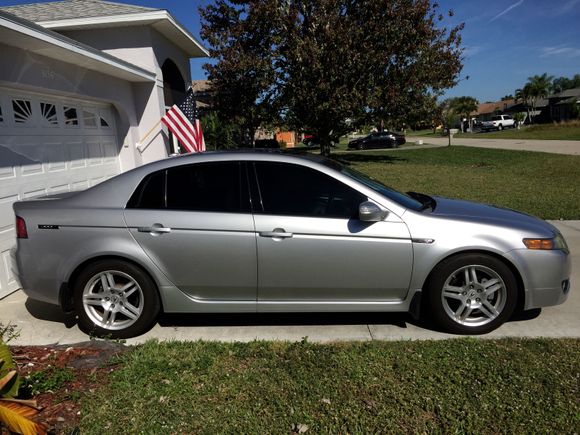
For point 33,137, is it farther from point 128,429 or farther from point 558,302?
point 558,302

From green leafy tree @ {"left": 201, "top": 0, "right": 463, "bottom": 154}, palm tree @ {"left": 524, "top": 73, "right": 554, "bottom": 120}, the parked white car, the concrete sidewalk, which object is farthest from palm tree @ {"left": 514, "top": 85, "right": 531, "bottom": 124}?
green leafy tree @ {"left": 201, "top": 0, "right": 463, "bottom": 154}

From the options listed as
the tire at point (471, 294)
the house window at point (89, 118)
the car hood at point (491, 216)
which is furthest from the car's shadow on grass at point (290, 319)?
the house window at point (89, 118)

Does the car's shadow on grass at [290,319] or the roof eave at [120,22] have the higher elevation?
the roof eave at [120,22]

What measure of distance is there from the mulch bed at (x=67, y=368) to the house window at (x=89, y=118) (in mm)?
4936

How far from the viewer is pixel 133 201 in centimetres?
373

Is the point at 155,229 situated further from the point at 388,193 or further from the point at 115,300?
the point at 388,193

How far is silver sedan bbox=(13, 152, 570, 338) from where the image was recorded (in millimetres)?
3549

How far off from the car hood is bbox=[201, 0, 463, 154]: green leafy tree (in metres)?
15.1

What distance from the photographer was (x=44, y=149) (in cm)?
616

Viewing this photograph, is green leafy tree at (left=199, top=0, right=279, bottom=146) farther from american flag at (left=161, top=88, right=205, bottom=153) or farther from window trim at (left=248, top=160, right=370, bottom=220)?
window trim at (left=248, top=160, right=370, bottom=220)

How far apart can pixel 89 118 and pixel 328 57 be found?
1262 centimetres

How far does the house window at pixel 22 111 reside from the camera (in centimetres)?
566

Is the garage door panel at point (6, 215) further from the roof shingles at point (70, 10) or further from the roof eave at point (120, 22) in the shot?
the roof shingles at point (70, 10)

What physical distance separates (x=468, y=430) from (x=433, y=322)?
131 centimetres
